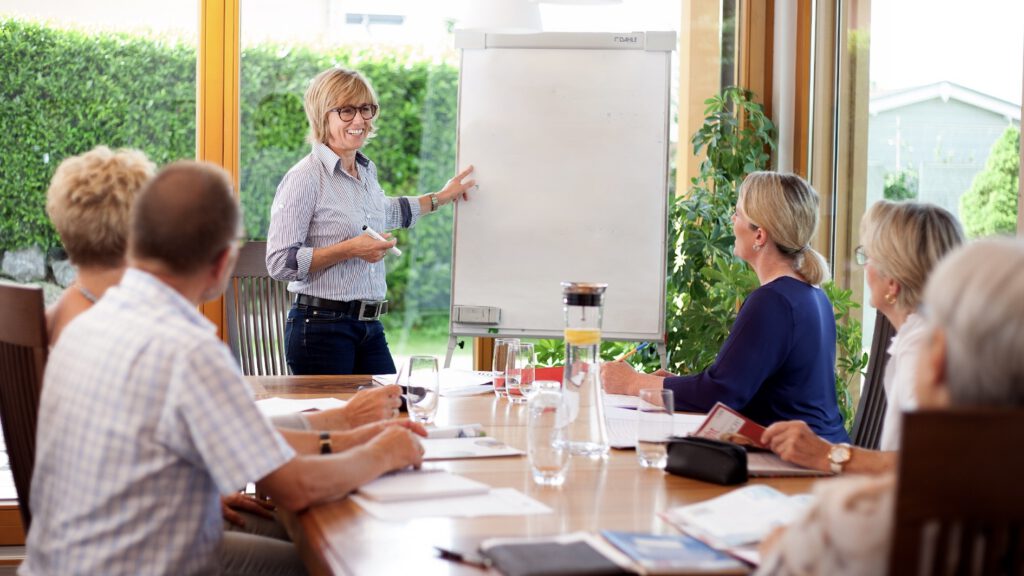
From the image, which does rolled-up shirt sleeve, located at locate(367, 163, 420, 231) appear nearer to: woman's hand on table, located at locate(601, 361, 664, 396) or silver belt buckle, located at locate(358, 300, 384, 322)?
silver belt buckle, located at locate(358, 300, 384, 322)

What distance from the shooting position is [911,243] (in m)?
2.16

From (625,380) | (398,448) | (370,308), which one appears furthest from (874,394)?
(370,308)

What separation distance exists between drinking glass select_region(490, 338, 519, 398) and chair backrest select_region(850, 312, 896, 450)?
2.88 feet

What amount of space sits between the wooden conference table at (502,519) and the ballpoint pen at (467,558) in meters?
0.02

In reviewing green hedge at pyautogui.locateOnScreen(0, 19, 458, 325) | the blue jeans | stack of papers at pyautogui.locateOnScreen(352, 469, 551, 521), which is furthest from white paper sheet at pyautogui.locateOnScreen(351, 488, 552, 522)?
green hedge at pyautogui.locateOnScreen(0, 19, 458, 325)

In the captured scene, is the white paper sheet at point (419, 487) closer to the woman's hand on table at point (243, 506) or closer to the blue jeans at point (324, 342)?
the woman's hand on table at point (243, 506)

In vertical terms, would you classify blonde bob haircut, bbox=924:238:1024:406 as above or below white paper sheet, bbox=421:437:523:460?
above

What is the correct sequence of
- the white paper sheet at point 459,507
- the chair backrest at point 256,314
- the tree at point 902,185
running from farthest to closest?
the tree at point 902,185
the chair backrest at point 256,314
the white paper sheet at point 459,507

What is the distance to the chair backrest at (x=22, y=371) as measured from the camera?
178 cm

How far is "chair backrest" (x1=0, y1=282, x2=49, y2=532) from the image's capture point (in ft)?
5.83

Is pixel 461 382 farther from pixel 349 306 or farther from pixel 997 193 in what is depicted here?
pixel 997 193

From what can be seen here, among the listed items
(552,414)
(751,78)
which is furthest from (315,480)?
(751,78)

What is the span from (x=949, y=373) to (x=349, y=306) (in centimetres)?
276

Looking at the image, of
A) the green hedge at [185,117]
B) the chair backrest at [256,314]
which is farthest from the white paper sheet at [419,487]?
the green hedge at [185,117]
